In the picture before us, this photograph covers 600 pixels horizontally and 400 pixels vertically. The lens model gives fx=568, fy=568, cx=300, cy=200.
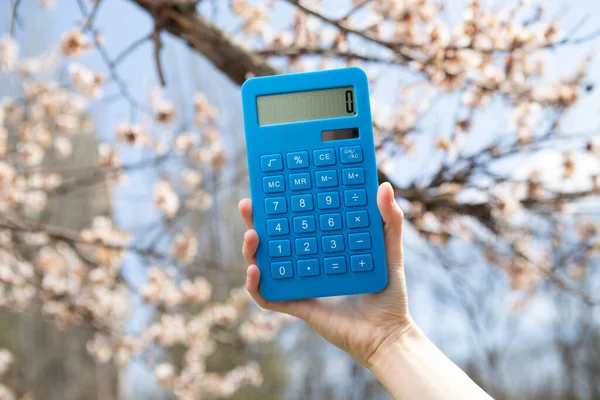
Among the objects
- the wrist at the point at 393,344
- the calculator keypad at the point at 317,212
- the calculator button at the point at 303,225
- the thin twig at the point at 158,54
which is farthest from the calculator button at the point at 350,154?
the thin twig at the point at 158,54

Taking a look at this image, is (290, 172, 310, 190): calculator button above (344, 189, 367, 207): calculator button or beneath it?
above

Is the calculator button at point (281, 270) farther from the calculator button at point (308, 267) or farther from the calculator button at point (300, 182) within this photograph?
the calculator button at point (300, 182)

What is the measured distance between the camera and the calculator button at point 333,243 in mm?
851

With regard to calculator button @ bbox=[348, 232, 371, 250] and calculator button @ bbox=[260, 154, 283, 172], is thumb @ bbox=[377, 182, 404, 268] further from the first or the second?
calculator button @ bbox=[260, 154, 283, 172]

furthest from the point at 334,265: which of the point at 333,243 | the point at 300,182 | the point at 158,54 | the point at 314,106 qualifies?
the point at 158,54

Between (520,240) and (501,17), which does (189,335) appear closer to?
(520,240)

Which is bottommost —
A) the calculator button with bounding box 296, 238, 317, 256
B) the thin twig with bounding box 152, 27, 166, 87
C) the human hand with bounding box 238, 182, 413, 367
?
Answer: the human hand with bounding box 238, 182, 413, 367

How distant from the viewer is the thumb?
0.78 m

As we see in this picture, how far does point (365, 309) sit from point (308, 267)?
0.10m

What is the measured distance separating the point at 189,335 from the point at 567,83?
1.81 m

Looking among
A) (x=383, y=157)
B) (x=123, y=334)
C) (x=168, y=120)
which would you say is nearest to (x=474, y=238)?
(x=383, y=157)

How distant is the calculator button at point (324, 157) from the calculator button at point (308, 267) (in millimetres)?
149

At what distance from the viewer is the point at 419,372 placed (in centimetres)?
75

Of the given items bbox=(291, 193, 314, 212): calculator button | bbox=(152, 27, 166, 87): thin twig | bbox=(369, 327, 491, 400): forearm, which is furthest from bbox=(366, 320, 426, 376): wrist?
bbox=(152, 27, 166, 87): thin twig
